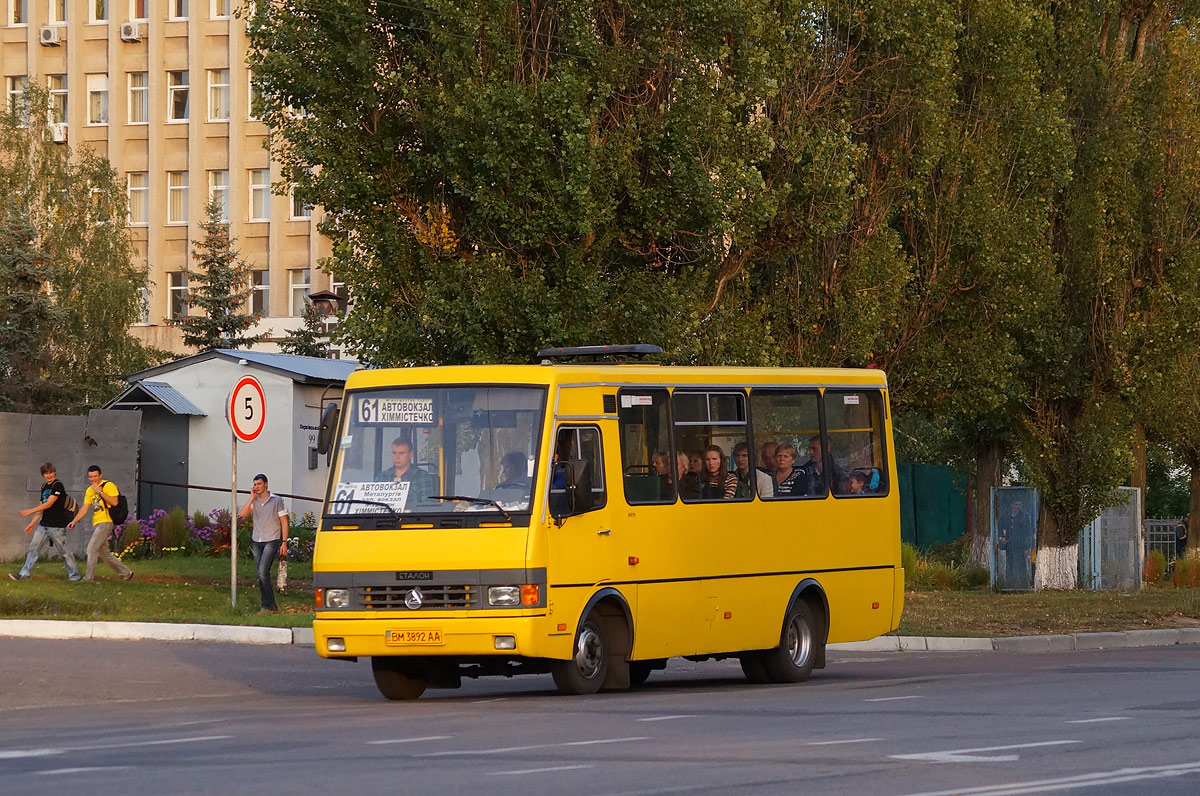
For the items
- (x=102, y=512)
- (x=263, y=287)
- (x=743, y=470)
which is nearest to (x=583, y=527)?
(x=743, y=470)

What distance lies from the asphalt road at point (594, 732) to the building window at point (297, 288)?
55635 millimetres

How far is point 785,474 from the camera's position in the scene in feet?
59.5

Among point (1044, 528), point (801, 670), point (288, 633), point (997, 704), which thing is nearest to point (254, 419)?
point (288, 633)

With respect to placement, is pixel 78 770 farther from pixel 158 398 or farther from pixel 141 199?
pixel 141 199

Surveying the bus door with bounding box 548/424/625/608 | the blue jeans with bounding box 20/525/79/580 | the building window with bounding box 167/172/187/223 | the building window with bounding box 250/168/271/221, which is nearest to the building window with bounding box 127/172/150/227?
the building window with bounding box 167/172/187/223

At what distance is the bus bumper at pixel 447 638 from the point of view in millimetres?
14781

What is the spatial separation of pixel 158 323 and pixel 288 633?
57007mm

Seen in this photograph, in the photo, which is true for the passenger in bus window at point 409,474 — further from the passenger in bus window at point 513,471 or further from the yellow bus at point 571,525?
the passenger in bus window at point 513,471

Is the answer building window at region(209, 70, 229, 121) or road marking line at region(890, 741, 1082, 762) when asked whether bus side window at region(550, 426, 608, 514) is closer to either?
road marking line at region(890, 741, 1082, 762)

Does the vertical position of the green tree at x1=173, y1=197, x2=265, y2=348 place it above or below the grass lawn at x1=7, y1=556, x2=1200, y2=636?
above

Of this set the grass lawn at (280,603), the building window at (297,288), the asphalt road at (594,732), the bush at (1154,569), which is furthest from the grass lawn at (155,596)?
the building window at (297,288)

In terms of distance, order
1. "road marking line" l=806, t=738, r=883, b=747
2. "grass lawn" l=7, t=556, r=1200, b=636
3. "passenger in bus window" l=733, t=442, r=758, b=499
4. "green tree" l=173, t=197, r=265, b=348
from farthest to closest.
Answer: "green tree" l=173, t=197, r=265, b=348
"grass lawn" l=7, t=556, r=1200, b=636
"passenger in bus window" l=733, t=442, r=758, b=499
"road marking line" l=806, t=738, r=883, b=747

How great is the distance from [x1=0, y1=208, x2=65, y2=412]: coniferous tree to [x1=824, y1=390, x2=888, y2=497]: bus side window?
35226mm

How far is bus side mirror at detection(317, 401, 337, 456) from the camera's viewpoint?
1588cm
